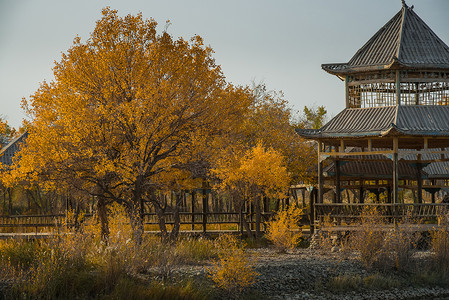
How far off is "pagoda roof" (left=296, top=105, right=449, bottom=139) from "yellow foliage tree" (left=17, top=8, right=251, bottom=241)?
556 cm

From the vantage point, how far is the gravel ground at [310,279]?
13867 mm

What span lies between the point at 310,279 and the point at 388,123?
819cm

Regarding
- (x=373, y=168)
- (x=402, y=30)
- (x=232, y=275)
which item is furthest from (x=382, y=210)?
(x=232, y=275)

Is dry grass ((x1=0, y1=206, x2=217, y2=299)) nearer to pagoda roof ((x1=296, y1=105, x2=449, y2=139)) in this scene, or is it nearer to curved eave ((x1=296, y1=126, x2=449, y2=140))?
curved eave ((x1=296, y1=126, x2=449, y2=140))

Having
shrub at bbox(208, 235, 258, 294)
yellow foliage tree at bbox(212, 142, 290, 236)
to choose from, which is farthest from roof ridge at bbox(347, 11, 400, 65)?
shrub at bbox(208, 235, 258, 294)

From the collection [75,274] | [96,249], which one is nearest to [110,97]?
[96,249]

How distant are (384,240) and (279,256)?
3244 millimetres

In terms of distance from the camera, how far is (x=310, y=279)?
48.5 ft

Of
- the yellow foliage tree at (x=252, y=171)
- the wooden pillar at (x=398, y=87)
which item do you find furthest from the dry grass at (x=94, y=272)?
the wooden pillar at (x=398, y=87)

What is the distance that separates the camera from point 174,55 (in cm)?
1706

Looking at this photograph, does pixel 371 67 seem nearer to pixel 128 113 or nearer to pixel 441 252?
pixel 441 252

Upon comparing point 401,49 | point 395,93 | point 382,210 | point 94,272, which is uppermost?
point 401,49

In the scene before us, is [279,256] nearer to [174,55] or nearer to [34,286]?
[174,55]

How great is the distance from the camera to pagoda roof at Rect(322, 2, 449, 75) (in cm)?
2103
